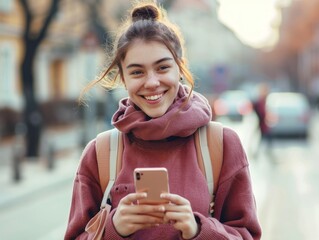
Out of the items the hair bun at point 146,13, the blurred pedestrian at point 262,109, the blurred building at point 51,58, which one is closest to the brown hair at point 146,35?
the hair bun at point 146,13

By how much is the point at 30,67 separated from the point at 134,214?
52.5ft

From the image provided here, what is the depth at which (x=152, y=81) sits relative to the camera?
93.4 inches

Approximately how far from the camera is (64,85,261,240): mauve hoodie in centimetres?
231

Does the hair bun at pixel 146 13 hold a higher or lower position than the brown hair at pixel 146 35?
higher

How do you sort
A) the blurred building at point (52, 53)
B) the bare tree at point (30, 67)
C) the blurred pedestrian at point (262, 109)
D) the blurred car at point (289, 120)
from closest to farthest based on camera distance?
the bare tree at point (30, 67) → the blurred pedestrian at point (262, 109) → the blurred building at point (52, 53) → the blurred car at point (289, 120)

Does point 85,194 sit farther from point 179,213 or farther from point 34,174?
point 34,174

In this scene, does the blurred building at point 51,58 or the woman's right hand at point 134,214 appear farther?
the blurred building at point 51,58

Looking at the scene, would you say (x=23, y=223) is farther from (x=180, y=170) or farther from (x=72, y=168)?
(x=180, y=170)

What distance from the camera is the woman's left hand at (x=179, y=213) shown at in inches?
84.3

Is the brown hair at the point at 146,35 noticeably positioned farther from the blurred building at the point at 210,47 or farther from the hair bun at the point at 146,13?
the blurred building at the point at 210,47

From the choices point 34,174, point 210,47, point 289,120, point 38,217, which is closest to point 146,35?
point 38,217

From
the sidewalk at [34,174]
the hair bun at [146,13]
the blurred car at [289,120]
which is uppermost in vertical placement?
the hair bun at [146,13]

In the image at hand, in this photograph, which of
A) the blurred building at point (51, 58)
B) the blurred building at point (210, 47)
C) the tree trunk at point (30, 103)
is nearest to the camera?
the tree trunk at point (30, 103)

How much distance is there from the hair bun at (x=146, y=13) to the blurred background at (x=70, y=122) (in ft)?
0.98
